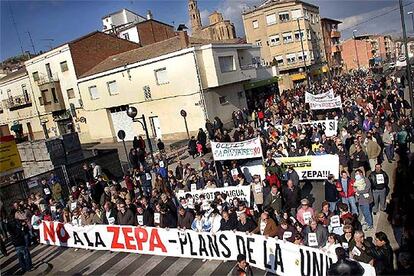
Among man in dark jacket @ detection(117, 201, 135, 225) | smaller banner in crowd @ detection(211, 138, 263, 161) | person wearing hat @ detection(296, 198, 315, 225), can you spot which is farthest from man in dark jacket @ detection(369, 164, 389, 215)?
man in dark jacket @ detection(117, 201, 135, 225)

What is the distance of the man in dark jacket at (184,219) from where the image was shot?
10328 mm

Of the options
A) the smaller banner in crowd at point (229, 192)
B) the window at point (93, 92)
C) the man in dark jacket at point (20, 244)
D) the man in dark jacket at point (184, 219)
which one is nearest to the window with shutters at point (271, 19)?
the window at point (93, 92)

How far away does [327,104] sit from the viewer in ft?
69.4

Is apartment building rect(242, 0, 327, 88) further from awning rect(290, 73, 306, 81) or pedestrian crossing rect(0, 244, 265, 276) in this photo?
pedestrian crossing rect(0, 244, 265, 276)

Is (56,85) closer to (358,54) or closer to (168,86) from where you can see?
(168,86)

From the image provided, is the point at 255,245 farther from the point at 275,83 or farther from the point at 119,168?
the point at 275,83

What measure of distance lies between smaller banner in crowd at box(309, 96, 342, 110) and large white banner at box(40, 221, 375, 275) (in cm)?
1353

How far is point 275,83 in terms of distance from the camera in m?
43.2

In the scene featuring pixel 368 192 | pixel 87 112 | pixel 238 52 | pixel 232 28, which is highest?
pixel 232 28

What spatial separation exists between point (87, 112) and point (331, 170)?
29.9 m

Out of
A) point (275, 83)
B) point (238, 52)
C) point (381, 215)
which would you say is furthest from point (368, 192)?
point (275, 83)

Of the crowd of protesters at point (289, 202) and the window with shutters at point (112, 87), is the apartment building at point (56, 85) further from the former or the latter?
the crowd of protesters at point (289, 202)

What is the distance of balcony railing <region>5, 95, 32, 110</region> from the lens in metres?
46.7

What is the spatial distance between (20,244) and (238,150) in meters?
7.66
